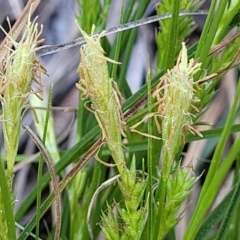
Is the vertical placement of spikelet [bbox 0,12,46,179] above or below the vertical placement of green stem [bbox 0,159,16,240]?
above

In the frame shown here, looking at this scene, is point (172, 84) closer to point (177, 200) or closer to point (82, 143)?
point (177, 200)

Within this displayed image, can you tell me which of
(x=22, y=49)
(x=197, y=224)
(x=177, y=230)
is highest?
(x=22, y=49)

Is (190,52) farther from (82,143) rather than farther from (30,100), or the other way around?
(30,100)

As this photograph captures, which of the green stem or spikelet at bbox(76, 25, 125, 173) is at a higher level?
spikelet at bbox(76, 25, 125, 173)

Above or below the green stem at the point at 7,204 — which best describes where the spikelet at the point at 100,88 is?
above

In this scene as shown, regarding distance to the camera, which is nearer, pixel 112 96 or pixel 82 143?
pixel 112 96

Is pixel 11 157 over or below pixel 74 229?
over

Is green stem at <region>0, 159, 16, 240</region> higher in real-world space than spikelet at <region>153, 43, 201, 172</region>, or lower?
lower

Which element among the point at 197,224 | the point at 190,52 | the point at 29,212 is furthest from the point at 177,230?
the point at 197,224

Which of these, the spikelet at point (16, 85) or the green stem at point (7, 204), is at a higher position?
the spikelet at point (16, 85)

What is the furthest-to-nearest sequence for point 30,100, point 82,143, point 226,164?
point 30,100
point 82,143
point 226,164

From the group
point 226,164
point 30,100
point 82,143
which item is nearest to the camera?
point 226,164
